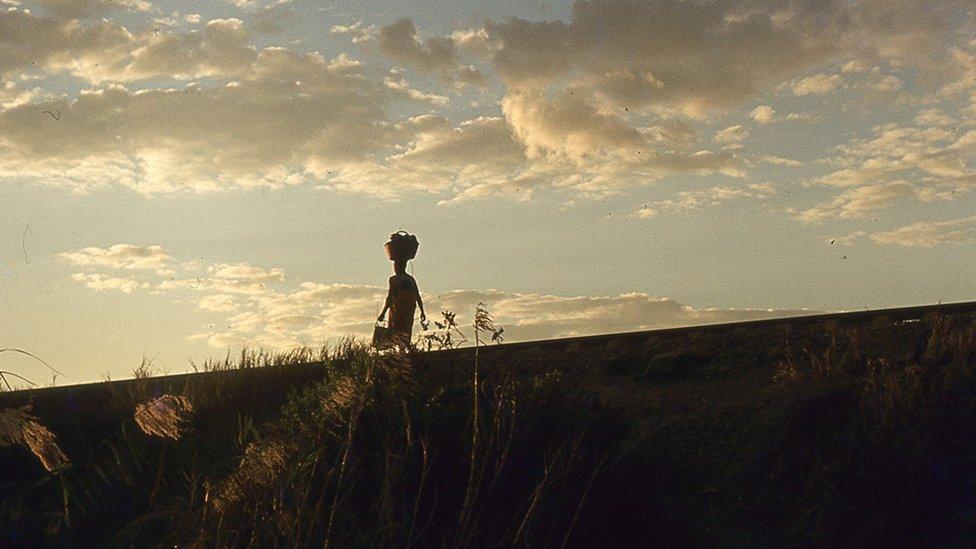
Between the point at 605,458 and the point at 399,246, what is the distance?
6.97m

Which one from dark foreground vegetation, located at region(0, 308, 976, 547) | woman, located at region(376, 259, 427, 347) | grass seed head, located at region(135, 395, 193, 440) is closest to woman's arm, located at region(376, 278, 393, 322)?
woman, located at region(376, 259, 427, 347)

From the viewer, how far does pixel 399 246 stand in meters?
13.4

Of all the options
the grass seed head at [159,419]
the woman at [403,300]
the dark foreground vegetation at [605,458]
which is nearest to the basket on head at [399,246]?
the woman at [403,300]

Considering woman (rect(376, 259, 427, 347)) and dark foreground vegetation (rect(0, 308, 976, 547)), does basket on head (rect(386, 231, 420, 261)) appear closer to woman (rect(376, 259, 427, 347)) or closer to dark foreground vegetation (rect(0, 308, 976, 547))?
woman (rect(376, 259, 427, 347))

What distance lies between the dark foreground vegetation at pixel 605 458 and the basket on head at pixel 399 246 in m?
3.68

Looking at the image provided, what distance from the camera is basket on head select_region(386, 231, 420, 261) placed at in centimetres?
1341

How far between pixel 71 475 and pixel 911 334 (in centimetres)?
793

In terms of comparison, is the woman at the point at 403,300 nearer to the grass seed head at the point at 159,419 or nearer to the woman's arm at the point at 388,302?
the woman's arm at the point at 388,302

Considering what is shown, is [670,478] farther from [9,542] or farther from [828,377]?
[9,542]

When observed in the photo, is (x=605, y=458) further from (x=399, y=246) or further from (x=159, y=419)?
(x=399, y=246)

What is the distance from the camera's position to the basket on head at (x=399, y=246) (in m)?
13.4

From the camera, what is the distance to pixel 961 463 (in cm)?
755

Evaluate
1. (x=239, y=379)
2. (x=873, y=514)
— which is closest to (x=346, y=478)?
(x=873, y=514)

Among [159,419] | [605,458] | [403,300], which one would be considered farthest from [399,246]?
[159,419]
